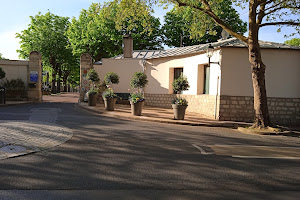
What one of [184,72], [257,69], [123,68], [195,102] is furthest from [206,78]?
[123,68]

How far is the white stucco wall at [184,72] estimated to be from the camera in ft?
42.6

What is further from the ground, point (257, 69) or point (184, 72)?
point (184, 72)

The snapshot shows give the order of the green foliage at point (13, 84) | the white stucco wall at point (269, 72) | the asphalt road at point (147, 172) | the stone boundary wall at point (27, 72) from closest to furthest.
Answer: the asphalt road at point (147, 172)
the white stucco wall at point (269, 72)
the green foliage at point (13, 84)
the stone boundary wall at point (27, 72)

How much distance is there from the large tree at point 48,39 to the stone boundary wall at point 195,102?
24757 mm

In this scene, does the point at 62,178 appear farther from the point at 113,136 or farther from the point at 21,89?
the point at 21,89

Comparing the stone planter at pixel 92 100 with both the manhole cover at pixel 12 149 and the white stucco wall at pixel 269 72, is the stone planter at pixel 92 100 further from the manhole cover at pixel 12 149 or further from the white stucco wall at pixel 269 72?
the manhole cover at pixel 12 149

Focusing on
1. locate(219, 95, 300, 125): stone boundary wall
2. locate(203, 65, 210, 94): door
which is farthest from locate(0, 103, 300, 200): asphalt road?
locate(203, 65, 210, 94): door

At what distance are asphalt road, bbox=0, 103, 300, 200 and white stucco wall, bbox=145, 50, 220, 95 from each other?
6860mm

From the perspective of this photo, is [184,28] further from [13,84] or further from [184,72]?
[13,84]

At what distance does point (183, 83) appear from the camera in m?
12.1

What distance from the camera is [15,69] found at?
19.6 meters

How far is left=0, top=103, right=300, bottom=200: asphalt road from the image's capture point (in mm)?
3486

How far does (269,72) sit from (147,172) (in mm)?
10148

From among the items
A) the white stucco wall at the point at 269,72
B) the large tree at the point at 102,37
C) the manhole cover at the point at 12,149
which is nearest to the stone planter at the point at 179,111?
the white stucco wall at the point at 269,72
